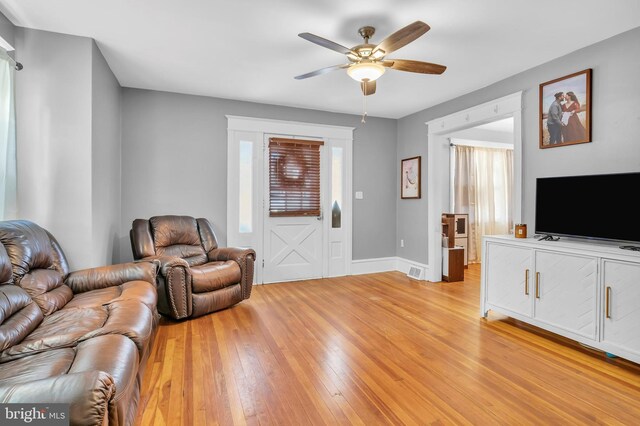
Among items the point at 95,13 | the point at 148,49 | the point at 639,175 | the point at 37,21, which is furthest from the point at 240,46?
the point at 639,175

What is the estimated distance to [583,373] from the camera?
Result: 231cm

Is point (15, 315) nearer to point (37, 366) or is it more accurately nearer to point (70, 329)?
point (70, 329)

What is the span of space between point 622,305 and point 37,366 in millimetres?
3579

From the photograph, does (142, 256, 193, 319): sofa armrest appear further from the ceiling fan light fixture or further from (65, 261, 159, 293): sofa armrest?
Result: the ceiling fan light fixture

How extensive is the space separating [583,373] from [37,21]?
4970 millimetres

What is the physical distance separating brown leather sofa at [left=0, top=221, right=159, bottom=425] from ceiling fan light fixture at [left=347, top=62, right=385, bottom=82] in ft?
7.89

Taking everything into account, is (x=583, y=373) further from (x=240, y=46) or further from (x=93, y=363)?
(x=240, y=46)

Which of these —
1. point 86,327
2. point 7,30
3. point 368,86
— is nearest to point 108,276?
point 86,327

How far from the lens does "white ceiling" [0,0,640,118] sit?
2.43 meters

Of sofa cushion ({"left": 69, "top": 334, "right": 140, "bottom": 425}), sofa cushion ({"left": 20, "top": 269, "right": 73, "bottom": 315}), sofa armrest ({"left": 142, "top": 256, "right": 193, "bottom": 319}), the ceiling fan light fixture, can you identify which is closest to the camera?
sofa cushion ({"left": 69, "top": 334, "right": 140, "bottom": 425})

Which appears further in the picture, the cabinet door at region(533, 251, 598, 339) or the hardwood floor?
the cabinet door at region(533, 251, 598, 339)

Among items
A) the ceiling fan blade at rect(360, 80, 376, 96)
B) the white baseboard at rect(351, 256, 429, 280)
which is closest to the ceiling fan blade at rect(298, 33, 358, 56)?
the ceiling fan blade at rect(360, 80, 376, 96)

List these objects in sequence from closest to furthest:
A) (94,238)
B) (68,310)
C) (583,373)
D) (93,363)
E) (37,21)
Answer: (93,363), (68,310), (583,373), (37,21), (94,238)

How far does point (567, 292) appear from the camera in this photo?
2.73m
